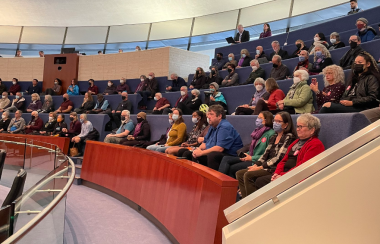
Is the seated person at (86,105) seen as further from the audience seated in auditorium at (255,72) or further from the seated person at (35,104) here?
the audience seated in auditorium at (255,72)

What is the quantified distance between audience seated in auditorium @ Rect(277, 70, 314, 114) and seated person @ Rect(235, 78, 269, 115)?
57 centimetres

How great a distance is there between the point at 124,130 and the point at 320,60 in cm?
339

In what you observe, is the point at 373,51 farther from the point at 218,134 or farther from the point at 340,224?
the point at 340,224

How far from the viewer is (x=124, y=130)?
6160 millimetres

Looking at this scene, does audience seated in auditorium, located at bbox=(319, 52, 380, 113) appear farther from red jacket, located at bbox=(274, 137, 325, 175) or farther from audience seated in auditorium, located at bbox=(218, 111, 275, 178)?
red jacket, located at bbox=(274, 137, 325, 175)

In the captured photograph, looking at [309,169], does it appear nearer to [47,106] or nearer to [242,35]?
[242,35]

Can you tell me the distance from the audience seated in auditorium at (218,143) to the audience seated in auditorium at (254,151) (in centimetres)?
9

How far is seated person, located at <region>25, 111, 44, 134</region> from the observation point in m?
7.93

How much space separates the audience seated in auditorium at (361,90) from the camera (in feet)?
10.0

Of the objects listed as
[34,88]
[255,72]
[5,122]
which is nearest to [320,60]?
[255,72]

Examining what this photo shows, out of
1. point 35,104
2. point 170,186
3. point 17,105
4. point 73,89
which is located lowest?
point 17,105

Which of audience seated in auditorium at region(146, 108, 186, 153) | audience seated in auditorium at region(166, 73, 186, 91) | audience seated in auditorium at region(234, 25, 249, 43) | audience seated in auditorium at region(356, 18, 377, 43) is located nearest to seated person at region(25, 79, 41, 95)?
audience seated in auditorium at region(166, 73, 186, 91)

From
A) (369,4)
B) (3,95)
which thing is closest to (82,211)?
(369,4)

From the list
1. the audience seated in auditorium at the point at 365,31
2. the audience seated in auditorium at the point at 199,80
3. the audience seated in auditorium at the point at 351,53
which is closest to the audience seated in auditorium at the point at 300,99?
the audience seated in auditorium at the point at 351,53
